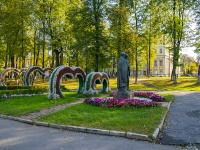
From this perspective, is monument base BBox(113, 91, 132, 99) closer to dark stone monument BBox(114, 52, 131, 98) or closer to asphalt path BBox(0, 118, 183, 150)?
dark stone monument BBox(114, 52, 131, 98)

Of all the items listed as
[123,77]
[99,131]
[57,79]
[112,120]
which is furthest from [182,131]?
[57,79]

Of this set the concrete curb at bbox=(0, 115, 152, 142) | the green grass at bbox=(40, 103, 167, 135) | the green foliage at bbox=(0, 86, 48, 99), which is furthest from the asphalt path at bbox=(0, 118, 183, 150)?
the green foliage at bbox=(0, 86, 48, 99)

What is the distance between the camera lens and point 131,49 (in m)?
28.3

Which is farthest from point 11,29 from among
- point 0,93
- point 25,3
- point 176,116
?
point 176,116

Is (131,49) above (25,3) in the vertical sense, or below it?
below

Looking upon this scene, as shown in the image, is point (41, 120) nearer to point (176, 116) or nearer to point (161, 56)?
point (176, 116)

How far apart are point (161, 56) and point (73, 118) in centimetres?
A: 7840

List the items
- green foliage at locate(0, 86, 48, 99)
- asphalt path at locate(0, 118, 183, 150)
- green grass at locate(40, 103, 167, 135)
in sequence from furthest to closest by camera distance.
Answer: green foliage at locate(0, 86, 48, 99)
green grass at locate(40, 103, 167, 135)
asphalt path at locate(0, 118, 183, 150)

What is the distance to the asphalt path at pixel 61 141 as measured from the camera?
6.04 m

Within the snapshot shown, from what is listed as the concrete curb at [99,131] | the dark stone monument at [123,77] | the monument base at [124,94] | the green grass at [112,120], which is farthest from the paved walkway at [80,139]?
the dark stone monument at [123,77]

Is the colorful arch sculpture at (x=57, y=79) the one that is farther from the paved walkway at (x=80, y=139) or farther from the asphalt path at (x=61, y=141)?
the asphalt path at (x=61, y=141)

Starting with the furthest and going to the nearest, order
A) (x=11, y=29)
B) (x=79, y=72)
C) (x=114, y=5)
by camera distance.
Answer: (x=11, y=29)
(x=114, y=5)
(x=79, y=72)

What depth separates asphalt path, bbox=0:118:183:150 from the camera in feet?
19.8

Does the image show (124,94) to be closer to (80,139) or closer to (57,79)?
(57,79)
